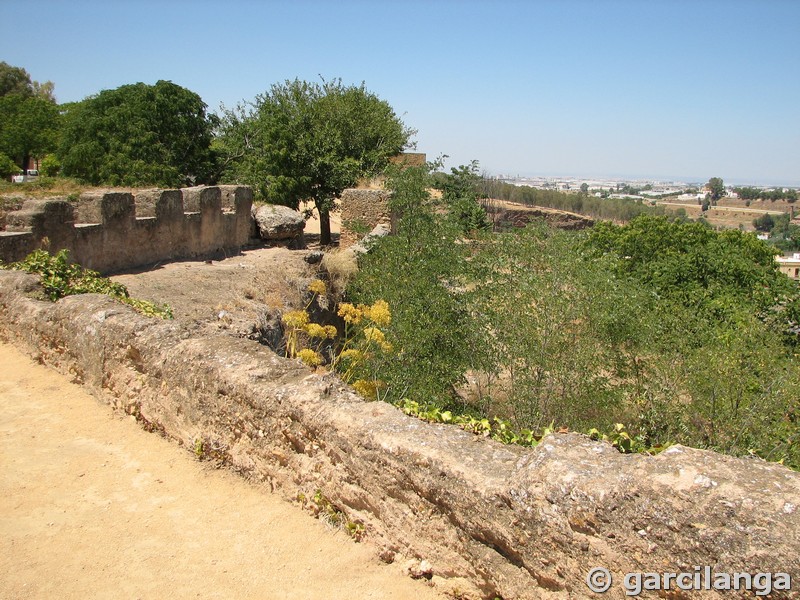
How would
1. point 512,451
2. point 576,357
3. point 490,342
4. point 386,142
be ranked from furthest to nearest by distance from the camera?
1. point 386,142
2. point 490,342
3. point 576,357
4. point 512,451

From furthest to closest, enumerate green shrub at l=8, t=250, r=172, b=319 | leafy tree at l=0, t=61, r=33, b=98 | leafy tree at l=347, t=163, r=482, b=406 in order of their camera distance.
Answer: leafy tree at l=0, t=61, r=33, b=98 < leafy tree at l=347, t=163, r=482, b=406 < green shrub at l=8, t=250, r=172, b=319

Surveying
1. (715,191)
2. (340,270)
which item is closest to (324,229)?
(340,270)

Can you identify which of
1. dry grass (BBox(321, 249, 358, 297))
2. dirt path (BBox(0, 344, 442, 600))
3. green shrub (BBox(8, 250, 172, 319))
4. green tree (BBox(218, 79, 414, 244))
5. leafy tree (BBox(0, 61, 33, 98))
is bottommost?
dirt path (BBox(0, 344, 442, 600))

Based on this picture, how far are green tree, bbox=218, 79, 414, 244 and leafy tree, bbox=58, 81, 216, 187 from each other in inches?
64.1

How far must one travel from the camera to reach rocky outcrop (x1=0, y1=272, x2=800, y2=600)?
2480mm

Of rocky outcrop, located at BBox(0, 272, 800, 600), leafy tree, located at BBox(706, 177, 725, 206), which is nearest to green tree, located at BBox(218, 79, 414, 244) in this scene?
rocky outcrop, located at BBox(0, 272, 800, 600)

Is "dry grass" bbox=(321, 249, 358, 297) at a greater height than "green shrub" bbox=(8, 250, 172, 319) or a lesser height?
lesser

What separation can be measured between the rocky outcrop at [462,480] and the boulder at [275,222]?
11248 millimetres

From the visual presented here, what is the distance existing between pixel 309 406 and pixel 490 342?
22.9 feet

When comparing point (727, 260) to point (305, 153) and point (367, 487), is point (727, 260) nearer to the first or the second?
point (305, 153)

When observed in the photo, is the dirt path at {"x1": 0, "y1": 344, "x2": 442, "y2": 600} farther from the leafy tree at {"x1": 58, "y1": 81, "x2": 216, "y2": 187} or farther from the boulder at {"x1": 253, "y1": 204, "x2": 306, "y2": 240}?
the leafy tree at {"x1": 58, "y1": 81, "x2": 216, "y2": 187}

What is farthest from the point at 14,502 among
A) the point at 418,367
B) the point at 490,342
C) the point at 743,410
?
the point at 743,410

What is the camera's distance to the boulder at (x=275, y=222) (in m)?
16.2

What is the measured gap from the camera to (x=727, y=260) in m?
15.4
